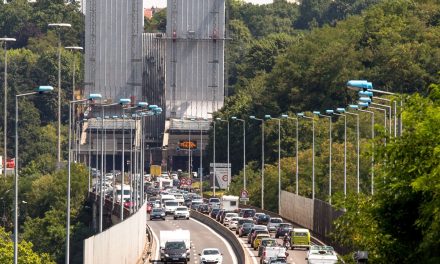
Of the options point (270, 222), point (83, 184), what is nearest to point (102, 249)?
point (270, 222)

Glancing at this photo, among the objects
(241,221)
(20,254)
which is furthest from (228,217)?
(20,254)

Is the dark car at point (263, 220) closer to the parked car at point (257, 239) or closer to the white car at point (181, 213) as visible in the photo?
the white car at point (181, 213)

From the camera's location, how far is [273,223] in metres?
110

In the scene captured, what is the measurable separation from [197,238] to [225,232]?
2.14m

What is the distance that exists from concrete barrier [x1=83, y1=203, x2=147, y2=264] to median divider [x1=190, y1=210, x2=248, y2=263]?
459 cm

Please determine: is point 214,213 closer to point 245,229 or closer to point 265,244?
point 245,229

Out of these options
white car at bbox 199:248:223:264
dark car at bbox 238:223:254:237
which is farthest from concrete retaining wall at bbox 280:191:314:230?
white car at bbox 199:248:223:264

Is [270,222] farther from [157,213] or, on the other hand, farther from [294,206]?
[157,213]

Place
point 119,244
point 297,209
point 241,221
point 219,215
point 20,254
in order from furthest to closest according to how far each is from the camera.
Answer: point 219,215
point 297,209
point 241,221
point 20,254
point 119,244

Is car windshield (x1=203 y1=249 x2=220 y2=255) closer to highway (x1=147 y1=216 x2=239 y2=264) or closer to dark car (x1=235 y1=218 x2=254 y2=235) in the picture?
highway (x1=147 y1=216 x2=239 y2=264)

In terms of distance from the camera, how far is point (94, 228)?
467ft

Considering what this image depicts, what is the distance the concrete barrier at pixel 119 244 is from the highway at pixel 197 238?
1.74m

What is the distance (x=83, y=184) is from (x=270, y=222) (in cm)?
4588

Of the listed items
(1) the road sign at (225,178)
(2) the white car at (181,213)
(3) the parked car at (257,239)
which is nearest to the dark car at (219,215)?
(2) the white car at (181,213)
